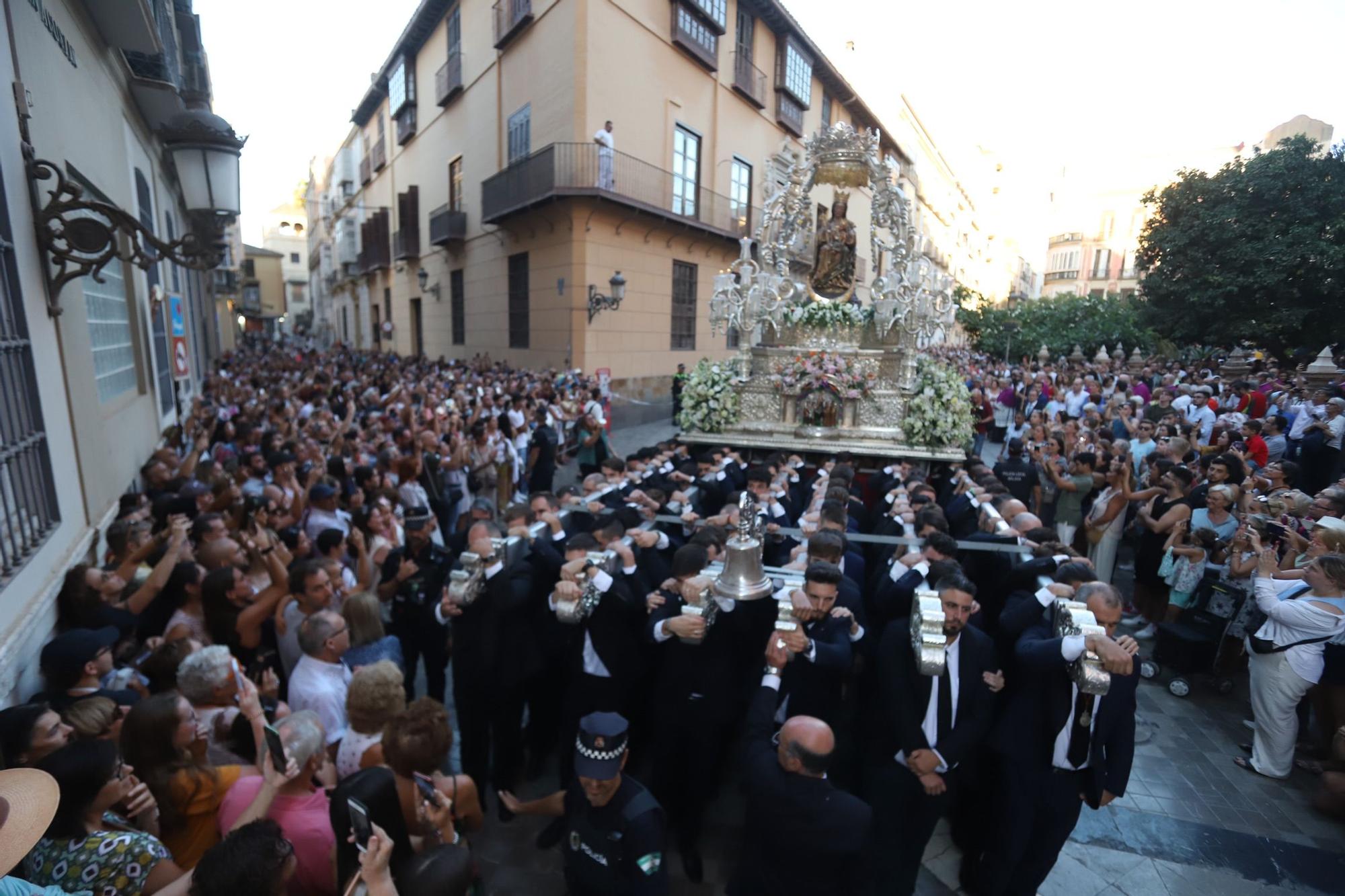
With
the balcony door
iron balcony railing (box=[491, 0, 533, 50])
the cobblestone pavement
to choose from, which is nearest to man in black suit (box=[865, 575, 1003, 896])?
the cobblestone pavement

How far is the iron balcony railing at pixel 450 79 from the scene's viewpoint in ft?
66.1

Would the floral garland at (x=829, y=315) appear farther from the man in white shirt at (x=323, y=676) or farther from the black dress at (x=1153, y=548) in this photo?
the man in white shirt at (x=323, y=676)

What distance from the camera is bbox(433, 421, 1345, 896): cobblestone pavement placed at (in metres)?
3.47

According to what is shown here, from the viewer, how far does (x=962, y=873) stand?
3.60 metres

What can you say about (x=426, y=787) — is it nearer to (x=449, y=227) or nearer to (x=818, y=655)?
(x=818, y=655)

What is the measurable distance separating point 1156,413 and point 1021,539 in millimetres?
10050

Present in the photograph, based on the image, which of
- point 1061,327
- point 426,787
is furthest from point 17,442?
point 1061,327

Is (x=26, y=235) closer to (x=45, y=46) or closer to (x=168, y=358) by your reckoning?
(x=45, y=46)

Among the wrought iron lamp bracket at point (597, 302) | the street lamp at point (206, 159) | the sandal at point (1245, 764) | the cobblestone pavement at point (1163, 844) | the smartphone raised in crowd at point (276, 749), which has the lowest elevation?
the cobblestone pavement at point (1163, 844)

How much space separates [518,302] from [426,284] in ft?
25.6

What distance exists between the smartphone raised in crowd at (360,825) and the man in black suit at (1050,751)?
277 cm

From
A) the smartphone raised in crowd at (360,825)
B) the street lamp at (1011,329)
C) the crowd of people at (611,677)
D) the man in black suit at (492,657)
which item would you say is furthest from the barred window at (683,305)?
the street lamp at (1011,329)

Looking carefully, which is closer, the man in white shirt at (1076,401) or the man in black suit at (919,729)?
the man in black suit at (919,729)

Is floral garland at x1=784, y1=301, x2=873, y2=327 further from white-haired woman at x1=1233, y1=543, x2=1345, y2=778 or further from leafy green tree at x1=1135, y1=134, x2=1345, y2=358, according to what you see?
leafy green tree at x1=1135, y1=134, x2=1345, y2=358
